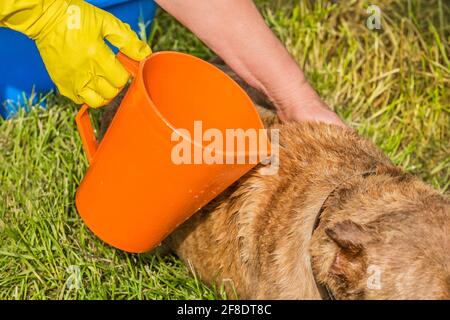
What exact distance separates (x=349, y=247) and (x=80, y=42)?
131cm

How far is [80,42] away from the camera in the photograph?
3094 mm

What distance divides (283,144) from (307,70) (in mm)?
1648

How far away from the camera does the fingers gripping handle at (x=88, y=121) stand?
3174 millimetres

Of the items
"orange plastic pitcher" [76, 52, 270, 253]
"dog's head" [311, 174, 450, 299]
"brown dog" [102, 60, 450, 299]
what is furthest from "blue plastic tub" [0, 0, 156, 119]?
"dog's head" [311, 174, 450, 299]

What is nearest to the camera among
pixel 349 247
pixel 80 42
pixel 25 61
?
pixel 349 247

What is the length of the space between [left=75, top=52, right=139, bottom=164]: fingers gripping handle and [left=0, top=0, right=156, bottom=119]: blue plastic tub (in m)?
0.81

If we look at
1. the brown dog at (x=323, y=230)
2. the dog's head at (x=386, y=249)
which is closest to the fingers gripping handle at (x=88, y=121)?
the brown dog at (x=323, y=230)

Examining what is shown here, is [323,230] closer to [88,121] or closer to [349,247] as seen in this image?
[349,247]

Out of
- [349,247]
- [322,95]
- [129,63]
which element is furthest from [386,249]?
[322,95]

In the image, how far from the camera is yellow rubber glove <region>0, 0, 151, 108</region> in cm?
309

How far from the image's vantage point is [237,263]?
3.26 metres

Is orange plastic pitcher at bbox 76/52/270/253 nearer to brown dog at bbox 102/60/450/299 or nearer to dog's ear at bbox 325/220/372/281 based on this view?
brown dog at bbox 102/60/450/299
